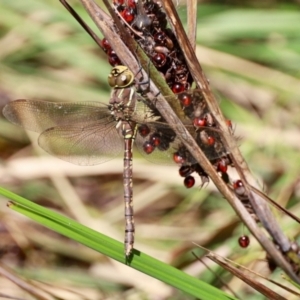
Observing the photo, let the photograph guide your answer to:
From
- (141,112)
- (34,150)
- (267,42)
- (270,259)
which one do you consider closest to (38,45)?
(34,150)

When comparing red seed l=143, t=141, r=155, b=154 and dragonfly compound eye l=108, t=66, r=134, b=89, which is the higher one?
dragonfly compound eye l=108, t=66, r=134, b=89

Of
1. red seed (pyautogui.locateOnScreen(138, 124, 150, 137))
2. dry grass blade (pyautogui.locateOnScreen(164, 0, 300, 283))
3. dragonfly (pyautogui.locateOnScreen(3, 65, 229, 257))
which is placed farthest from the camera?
dragonfly (pyautogui.locateOnScreen(3, 65, 229, 257))

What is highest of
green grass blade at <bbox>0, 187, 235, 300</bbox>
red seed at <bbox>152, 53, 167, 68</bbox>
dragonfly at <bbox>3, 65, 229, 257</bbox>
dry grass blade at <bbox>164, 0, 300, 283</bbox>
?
dragonfly at <bbox>3, 65, 229, 257</bbox>

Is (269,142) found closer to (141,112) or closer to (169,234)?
(169,234)

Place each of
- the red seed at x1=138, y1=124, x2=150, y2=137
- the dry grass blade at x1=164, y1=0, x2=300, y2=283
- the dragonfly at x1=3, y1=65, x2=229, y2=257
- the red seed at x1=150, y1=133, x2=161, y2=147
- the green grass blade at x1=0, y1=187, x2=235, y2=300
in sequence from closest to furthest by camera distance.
→ the green grass blade at x1=0, y1=187, x2=235, y2=300, the dry grass blade at x1=164, y1=0, x2=300, y2=283, the red seed at x1=150, y1=133, x2=161, y2=147, the red seed at x1=138, y1=124, x2=150, y2=137, the dragonfly at x1=3, y1=65, x2=229, y2=257

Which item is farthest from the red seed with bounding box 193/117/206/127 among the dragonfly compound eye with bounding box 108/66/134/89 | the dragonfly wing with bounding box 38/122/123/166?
the dragonfly wing with bounding box 38/122/123/166

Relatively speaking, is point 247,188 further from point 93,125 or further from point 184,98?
point 93,125

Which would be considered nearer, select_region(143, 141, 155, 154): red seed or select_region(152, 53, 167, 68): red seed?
select_region(152, 53, 167, 68): red seed

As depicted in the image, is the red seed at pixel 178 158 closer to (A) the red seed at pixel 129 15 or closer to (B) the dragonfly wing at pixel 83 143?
(A) the red seed at pixel 129 15

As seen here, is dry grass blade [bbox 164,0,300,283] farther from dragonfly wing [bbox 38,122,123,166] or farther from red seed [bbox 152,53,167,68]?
dragonfly wing [bbox 38,122,123,166]
